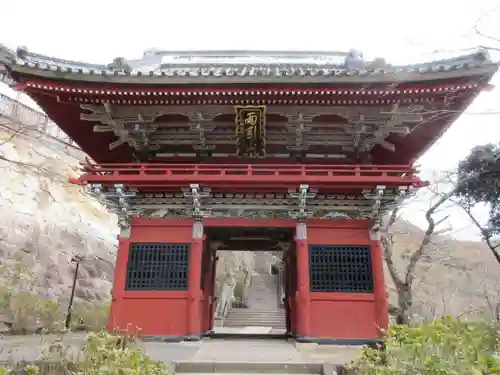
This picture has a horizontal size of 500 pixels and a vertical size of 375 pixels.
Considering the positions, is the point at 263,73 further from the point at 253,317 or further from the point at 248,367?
the point at 253,317

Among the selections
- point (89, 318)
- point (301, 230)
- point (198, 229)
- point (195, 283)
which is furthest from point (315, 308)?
point (89, 318)

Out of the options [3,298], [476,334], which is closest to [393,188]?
[476,334]

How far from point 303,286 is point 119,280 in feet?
18.4

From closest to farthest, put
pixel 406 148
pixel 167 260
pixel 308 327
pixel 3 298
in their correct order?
1. pixel 308 327
2. pixel 167 260
3. pixel 406 148
4. pixel 3 298

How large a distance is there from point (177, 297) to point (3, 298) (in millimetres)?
10079

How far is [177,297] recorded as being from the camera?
11.5 metres

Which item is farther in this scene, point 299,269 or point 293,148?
point 293,148

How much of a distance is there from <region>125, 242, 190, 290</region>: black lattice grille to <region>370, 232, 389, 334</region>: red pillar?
5.76 metres

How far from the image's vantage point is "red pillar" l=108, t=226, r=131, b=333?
11.2 m

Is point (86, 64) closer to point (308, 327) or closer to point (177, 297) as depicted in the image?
point (177, 297)

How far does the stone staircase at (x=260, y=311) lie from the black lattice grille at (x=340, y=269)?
15373mm

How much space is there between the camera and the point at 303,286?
1135 cm

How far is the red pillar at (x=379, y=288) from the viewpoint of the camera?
1105 centimetres

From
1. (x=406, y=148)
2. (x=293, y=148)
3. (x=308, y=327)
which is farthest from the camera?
(x=406, y=148)
